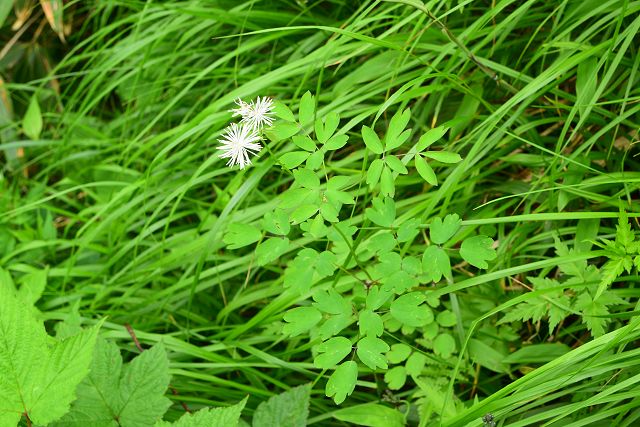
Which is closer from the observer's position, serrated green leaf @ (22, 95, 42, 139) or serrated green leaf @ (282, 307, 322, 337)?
serrated green leaf @ (282, 307, 322, 337)

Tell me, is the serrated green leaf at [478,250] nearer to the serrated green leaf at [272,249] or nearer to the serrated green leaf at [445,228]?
the serrated green leaf at [445,228]

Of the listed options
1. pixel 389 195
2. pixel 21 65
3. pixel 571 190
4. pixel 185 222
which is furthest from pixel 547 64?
pixel 21 65

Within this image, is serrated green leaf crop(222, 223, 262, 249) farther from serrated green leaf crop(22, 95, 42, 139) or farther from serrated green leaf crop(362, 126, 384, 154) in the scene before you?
serrated green leaf crop(22, 95, 42, 139)

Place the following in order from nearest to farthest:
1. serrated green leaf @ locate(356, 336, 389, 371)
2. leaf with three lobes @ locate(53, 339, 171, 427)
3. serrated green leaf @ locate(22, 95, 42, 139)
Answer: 1. serrated green leaf @ locate(356, 336, 389, 371)
2. leaf with three lobes @ locate(53, 339, 171, 427)
3. serrated green leaf @ locate(22, 95, 42, 139)

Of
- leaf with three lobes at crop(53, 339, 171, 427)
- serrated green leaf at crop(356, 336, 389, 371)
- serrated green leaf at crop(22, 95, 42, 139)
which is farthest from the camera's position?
serrated green leaf at crop(22, 95, 42, 139)

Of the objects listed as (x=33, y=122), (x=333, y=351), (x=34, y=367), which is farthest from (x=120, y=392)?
(x=33, y=122)

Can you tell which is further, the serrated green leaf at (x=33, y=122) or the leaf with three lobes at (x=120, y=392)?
the serrated green leaf at (x=33, y=122)

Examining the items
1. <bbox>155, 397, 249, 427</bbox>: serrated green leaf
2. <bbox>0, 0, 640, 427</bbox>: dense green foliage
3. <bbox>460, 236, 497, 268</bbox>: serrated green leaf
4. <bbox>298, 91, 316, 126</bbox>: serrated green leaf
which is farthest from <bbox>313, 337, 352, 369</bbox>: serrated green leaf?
<bbox>298, 91, 316, 126</bbox>: serrated green leaf

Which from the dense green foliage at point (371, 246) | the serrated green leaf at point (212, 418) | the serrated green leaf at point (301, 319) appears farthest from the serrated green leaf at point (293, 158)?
the serrated green leaf at point (212, 418)
